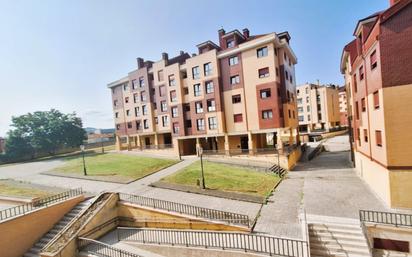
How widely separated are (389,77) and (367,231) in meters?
8.84

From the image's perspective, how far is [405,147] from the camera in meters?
13.0

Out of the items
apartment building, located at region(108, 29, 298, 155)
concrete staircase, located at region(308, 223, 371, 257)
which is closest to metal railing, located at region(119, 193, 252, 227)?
concrete staircase, located at region(308, 223, 371, 257)

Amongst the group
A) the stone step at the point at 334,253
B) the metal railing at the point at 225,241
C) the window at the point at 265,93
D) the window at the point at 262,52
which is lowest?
the stone step at the point at 334,253

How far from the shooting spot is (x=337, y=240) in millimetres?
11039

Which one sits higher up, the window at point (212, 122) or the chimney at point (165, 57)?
the chimney at point (165, 57)

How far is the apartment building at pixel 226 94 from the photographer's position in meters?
26.1

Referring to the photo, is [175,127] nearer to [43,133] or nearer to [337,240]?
[337,240]

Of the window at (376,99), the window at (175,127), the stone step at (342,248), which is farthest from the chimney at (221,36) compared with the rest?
the stone step at (342,248)

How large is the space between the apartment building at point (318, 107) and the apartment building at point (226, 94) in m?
32.5

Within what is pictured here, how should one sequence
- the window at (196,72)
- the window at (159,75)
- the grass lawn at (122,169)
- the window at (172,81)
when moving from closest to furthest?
the grass lawn at (122,169) < the window at (196,72) < the window at (172,81) < the window at (159,75)

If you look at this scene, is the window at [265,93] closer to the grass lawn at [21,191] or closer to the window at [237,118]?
the window at [237,118]

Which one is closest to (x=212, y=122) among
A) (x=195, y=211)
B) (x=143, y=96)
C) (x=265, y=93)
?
(x=265, y=93)

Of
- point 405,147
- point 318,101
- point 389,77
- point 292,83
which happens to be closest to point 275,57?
point 292,83

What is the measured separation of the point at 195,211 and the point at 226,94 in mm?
Result: 18208
